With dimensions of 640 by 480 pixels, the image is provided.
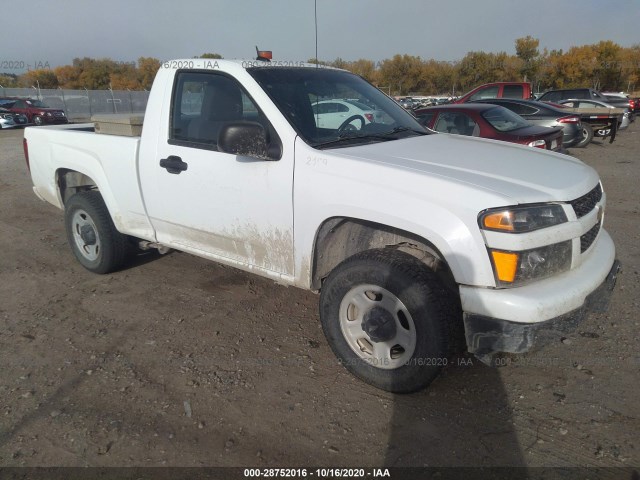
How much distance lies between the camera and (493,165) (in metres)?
2.90

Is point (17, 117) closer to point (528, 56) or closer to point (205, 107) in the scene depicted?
point (205, 107)

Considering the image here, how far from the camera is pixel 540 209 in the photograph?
2490 mm

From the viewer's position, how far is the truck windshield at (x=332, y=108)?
3236 mm

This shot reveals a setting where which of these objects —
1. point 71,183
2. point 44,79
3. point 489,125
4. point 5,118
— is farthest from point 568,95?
point 44,79

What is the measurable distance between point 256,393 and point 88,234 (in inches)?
104

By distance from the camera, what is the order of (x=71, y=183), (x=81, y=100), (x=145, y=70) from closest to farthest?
(x=71, y=183)
(x=81, y=100)
(x=145, y=70)

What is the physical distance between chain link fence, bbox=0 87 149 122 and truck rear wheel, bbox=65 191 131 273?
1105 inches

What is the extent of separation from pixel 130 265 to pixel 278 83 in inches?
106

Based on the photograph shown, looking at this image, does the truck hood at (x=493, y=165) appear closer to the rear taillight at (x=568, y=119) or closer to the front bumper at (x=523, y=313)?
the front bumper at (x=523, y=313)

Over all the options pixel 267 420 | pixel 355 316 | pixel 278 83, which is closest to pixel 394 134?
pixel 278 83

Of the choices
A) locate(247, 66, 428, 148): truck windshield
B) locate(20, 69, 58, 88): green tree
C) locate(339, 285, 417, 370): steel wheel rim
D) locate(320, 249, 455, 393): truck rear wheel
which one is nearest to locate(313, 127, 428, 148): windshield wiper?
locate(247, 66, 428, 148): truck windshield

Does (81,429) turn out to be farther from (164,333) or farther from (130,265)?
(130,265)

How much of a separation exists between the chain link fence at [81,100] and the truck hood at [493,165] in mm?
30389

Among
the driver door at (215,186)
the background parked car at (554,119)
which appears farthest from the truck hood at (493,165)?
the background parked car at (554,119)
